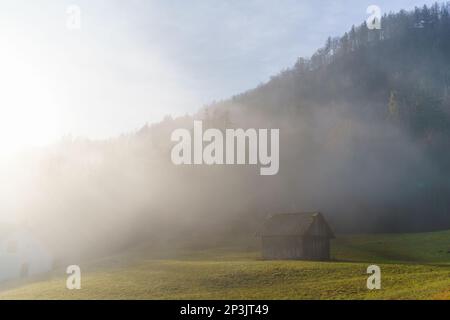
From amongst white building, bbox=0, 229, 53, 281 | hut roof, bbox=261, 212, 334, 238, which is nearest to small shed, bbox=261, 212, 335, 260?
hut roof, bbox=261, 212, 334, 238

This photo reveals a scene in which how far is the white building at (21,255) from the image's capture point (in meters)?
67.7

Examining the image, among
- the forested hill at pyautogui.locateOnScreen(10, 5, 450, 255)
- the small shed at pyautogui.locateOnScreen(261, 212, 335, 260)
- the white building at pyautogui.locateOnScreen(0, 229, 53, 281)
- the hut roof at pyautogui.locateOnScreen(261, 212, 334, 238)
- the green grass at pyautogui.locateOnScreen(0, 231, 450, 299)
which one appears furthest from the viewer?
the forested hill at pyautogui.locateOnScreen(10, 5, 450, 255)

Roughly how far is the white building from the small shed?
36077mm

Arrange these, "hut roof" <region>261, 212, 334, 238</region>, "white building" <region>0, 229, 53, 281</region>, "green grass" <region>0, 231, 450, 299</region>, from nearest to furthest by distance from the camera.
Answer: "green grass" <region>0, 231, 450, 299</region> < "hut roof" <region>261, 212, 334, 238</region> < "white building" <region>0, 229, 53, 281</region>

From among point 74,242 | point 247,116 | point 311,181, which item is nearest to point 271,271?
point 74,242

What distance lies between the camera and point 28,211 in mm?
104375

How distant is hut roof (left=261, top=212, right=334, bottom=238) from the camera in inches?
2442

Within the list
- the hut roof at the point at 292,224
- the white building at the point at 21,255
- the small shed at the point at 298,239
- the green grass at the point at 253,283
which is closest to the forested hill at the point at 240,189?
the white building at the point at 21,255

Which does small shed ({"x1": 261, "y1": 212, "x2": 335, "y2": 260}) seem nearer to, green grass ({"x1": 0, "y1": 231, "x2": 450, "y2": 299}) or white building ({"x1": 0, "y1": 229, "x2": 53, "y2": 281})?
green grass ({"x1": 0, "y1": 231, "x2": 450, "y2": 299})

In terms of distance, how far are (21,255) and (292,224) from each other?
41.7 metres

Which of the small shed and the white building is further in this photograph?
the white building

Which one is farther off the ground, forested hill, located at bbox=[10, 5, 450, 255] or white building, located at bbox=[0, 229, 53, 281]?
forested hill, located at bbox=[10, 5, 450, 255]
